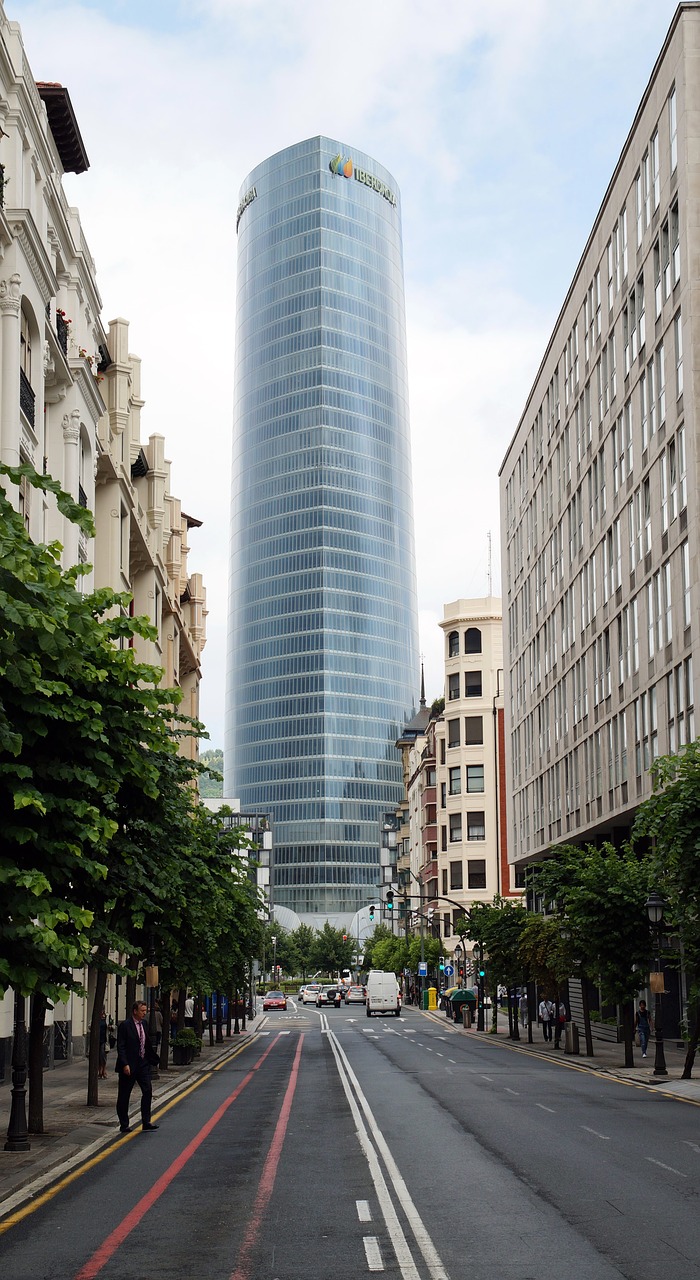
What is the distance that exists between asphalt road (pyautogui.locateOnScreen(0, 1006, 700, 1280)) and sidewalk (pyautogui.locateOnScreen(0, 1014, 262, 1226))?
44 cm

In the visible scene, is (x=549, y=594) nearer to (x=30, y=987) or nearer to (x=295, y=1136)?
(x=295, y=1136)

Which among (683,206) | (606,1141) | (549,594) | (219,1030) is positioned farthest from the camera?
(549,594)

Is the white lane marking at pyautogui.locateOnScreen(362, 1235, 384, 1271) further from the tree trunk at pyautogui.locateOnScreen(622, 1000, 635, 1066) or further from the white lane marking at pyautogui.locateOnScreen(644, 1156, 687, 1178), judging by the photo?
the tree trunk at pyautogui.locateOnScreen(622, 1000, 635, 1066)

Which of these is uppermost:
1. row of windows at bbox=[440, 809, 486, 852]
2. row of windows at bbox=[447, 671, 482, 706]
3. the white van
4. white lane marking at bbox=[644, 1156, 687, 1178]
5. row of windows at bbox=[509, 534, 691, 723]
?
row of windows at bbox=[447, 671, 482, 706]

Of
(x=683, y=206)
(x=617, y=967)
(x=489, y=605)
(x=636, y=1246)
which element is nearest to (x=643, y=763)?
(x=617, y=967)

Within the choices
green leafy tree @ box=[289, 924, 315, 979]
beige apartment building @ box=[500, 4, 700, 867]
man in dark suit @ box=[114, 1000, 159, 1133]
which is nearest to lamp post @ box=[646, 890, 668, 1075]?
beige apartment building @ box=[500, 4, 700, 867]

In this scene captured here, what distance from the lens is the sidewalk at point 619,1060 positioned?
110ft

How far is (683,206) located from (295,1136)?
31.7 meters

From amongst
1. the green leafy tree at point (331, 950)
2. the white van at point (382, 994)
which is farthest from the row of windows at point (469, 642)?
the green leafy tree at point (331, 950)

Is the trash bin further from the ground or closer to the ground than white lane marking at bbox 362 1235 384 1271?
closer to the ground

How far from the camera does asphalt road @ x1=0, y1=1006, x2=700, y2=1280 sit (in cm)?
1252

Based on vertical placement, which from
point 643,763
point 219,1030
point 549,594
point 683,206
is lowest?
point 219,1030

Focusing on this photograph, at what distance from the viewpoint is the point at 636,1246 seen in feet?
43.0

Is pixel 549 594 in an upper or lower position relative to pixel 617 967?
upper
